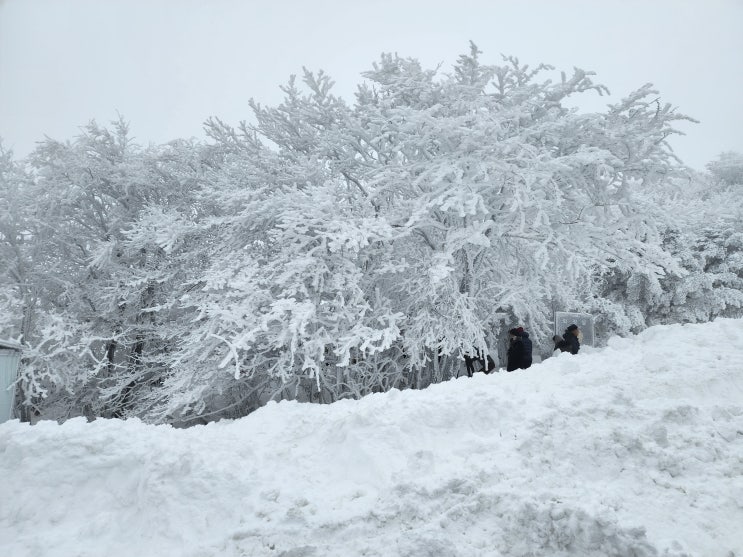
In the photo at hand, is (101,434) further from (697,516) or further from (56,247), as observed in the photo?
(56,247)

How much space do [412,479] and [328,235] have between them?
582 centimetres

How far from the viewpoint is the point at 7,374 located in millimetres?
10391

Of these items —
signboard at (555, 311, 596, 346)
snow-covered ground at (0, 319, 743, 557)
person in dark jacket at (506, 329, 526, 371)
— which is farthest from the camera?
signboard at (555, 311, 596, 346)

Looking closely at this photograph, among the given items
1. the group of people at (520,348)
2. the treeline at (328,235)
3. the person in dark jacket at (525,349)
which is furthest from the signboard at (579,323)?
the person in dark jacket at (525,349)

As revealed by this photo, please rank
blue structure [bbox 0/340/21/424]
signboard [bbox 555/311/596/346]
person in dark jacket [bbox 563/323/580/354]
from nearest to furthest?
person in dark jacket [bbox 563/323/580/354], blue structure [bbox 0/340/21/424], signboard [bbox 555/311/596/346]

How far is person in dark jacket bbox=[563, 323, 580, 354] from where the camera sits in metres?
9.78

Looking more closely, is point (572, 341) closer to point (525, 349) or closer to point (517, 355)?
point (525, 349)

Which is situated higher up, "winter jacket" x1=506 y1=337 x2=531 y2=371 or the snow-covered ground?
"winter jacket" x1=506 y1=337 x2=531 y2=371

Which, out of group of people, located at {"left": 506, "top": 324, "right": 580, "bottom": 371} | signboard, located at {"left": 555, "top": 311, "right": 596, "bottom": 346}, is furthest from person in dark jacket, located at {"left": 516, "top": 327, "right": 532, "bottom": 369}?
signboard, located at {"left": 555, "top": 311, "right": 596, "bottom": 346}

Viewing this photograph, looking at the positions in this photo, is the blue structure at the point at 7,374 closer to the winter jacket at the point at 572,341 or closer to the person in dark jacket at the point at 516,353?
the person in dark jacket at the point at 516,353

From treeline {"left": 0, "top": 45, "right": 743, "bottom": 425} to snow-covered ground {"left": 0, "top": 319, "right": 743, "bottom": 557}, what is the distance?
403 cm

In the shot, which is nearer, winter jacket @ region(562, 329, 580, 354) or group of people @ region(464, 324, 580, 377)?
group of people @ region(464, 324, 580, 377)

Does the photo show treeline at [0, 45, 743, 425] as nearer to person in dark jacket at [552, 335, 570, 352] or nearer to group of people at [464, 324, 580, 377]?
group of people at [464, 324, 580, 377]

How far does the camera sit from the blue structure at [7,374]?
10.1 meters
